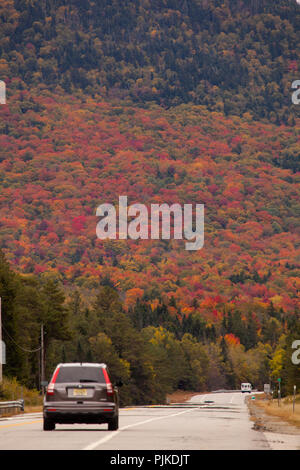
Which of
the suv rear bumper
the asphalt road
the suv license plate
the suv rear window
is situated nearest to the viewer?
the asphalt road

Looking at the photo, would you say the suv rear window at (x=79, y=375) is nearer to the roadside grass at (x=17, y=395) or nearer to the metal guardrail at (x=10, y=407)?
the metal guardrail at (x=10, y=407)

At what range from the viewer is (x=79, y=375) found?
29578mm

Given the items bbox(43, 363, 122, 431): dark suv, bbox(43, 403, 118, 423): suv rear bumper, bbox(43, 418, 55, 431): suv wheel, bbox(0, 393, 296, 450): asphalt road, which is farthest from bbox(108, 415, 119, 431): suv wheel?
bbox(43, 418, 55, 431): suv wheel

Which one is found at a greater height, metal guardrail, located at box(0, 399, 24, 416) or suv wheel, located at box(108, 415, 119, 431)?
suv wheel, located at box(108, 415, 119, 431)

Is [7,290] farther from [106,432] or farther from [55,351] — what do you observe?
[106,432]

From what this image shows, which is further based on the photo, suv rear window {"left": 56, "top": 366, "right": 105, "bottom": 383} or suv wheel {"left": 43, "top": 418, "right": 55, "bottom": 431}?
suv rear window {"left": 56, "top": 366, "right": 105, "bottom": 383}

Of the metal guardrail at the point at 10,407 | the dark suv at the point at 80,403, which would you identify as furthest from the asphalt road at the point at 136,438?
the metal guardrail at the point at 10,407

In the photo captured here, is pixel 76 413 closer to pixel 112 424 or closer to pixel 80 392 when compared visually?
pixel 80 392

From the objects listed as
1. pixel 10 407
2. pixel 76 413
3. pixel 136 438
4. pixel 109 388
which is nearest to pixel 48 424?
pixel 76 413

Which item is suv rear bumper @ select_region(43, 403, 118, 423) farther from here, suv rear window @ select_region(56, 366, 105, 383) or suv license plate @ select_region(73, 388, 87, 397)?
suv rear window @ select_region(56, 366, 105, 383)

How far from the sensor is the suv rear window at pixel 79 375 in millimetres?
29466

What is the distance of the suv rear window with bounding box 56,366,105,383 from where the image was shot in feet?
96.7

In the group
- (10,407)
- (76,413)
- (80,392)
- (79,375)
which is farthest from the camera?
(10,407)
